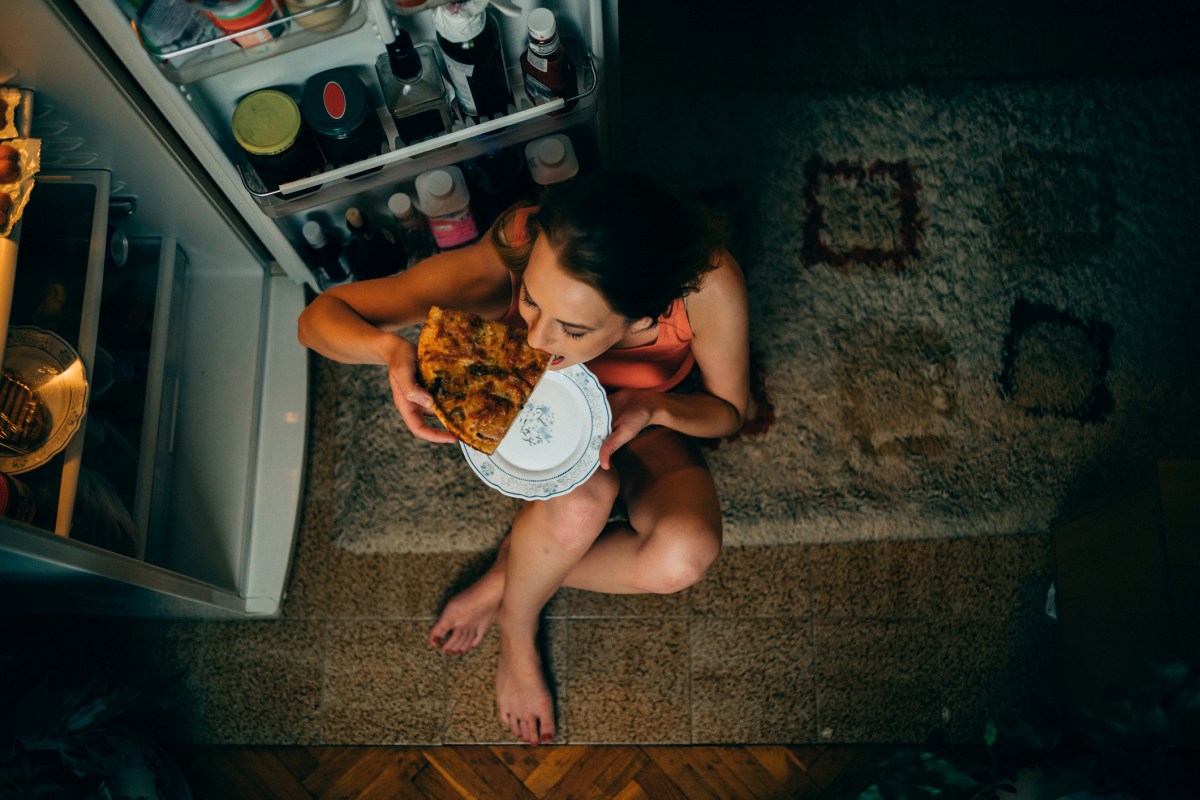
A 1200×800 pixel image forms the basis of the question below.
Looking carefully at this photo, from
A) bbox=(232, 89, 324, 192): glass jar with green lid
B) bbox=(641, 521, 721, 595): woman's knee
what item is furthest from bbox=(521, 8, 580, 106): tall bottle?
bbox=(641, 521, 721, 595): woman's knee

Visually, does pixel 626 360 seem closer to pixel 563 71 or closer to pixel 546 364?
pixel 546 364

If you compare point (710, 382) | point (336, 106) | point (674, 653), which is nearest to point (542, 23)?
point (336, 106)

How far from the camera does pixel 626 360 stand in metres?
1.42

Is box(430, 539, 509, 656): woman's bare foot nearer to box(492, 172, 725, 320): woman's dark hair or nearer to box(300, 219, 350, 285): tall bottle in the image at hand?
box(300, 219, 350, 285): tall bottle

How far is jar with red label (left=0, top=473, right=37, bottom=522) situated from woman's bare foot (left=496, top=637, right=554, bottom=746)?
850 mm

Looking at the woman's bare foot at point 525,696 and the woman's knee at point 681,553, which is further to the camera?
the woman's bare foot at point 525,696

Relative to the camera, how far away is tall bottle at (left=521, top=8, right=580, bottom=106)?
3.64 feet

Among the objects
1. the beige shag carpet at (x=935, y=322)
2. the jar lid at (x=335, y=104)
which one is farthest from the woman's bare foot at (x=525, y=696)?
the jar lid at (x=335, y=104)

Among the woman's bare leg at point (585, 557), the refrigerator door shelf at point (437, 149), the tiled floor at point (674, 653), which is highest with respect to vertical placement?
the refrigerator door shelf at point (437, 149)

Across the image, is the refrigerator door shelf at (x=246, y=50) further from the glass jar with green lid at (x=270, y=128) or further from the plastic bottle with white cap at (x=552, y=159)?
the plastic bottle with white cap at (x=552, y=159)

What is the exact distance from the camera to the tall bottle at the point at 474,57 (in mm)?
1079

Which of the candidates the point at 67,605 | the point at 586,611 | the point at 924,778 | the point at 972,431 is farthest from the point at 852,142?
the point at 67,605

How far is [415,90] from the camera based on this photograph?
47.2 inches

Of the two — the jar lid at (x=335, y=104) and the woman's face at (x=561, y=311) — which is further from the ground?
the jar lid at (x=335, y=104)
